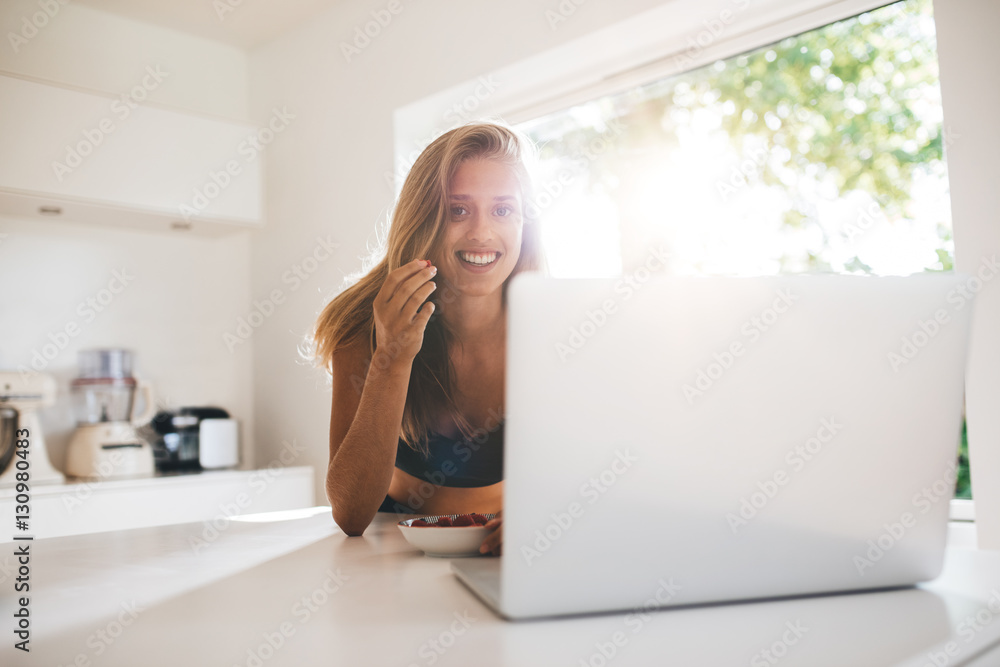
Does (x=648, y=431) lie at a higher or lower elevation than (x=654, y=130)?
lower

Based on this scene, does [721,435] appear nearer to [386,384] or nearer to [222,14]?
[386,384]

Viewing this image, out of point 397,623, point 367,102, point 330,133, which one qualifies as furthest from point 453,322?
point 330,133

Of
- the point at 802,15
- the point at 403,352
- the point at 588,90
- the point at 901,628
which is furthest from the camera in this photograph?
the point at 588,90

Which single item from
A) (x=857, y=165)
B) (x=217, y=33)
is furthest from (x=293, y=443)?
(x=857, y=165)

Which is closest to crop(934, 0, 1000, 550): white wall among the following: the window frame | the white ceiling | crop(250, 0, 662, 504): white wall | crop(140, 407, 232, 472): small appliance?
the window frame

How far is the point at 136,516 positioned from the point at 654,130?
2.08m

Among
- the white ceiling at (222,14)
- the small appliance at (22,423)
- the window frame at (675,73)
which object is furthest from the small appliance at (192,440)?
the white ceiling at (222,14)

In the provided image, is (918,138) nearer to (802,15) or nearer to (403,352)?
(802,15)

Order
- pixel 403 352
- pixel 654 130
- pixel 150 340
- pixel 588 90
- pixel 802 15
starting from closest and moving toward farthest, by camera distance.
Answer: pixel 403 352 < pixel 802 15 < pixel 654 130 < pixel 588 90 < pixel 150 340

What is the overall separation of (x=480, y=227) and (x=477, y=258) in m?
0.06

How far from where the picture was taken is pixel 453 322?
156 centimetres

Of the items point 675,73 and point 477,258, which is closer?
point 477,258

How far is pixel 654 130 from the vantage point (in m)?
2.32

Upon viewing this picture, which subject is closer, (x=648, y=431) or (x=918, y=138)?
(x=648, y=431)
